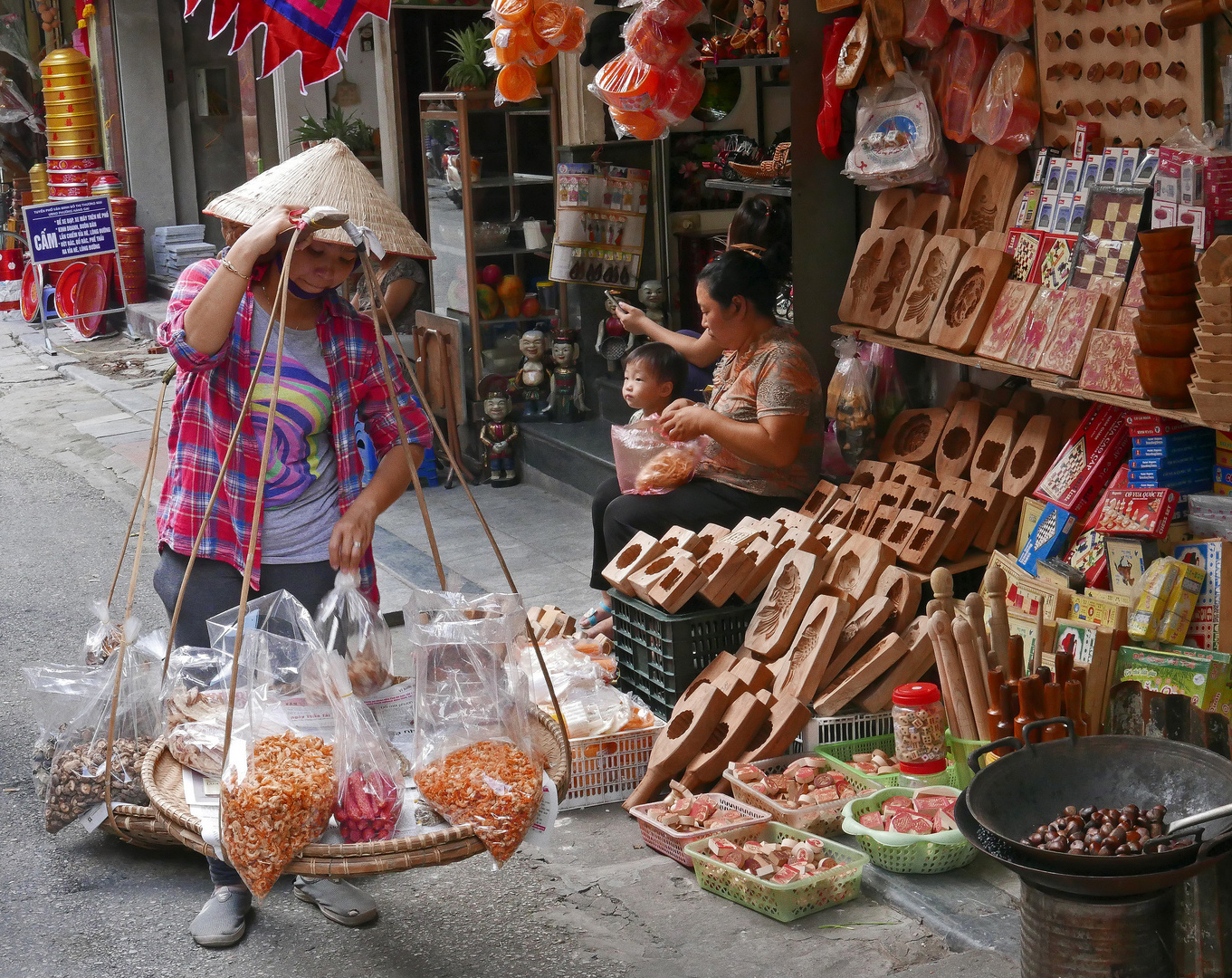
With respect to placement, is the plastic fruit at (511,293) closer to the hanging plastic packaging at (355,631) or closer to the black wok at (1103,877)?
the hanging plastic packaging at (355,631)

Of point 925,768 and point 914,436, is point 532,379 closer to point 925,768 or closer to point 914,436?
point 914,436

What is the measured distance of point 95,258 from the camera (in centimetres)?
1334

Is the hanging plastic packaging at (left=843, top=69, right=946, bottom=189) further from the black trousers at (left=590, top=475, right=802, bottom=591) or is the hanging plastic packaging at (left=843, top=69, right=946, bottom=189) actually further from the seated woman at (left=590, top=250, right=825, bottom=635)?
the black trousers at (left=590, top=475, right=802, bottom=591)

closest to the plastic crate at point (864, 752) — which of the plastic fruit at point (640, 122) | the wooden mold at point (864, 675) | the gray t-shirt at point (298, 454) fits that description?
the wooden mold at point (864, 675)

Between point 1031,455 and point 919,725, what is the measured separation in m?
1.11

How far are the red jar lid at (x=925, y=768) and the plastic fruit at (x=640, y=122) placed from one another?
9.45 feet

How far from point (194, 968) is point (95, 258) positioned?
11.5m

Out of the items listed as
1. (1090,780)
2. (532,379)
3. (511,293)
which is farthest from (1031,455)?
(511,293)

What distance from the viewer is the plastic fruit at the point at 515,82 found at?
19.7 ft

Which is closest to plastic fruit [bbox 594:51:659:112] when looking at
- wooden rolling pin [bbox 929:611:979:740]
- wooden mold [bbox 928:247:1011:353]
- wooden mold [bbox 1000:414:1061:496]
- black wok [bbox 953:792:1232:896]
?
wooden mold [bbox 928:247:1011:353]

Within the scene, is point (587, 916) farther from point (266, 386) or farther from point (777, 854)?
point (266, 386)

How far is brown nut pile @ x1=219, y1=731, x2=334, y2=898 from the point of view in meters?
2.62

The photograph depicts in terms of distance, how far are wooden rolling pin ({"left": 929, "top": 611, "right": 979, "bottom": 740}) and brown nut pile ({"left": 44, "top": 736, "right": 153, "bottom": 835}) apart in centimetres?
221

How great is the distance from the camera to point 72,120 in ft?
48.7
